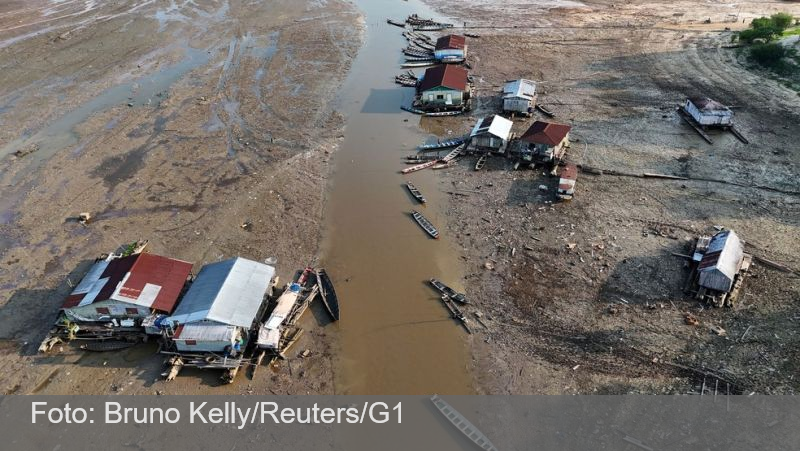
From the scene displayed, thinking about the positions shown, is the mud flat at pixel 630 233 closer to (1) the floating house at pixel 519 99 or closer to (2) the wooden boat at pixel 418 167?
(1) the floating house at pixel 519 99

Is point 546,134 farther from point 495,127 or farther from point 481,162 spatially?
point 481,162

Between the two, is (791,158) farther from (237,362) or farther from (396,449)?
(237,362)

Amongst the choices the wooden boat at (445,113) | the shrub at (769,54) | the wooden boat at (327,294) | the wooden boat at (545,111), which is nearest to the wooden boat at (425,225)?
the wooden boat at (327,294)

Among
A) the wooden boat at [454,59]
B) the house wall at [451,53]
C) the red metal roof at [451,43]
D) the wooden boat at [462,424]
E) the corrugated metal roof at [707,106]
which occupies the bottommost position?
the wooden boat at [462,424]

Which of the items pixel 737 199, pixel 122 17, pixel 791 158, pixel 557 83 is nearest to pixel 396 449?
pixel 737 199

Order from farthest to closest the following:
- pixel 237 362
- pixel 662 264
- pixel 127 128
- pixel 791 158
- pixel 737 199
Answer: pixel 127 128 < pixel 791 158 < pixel 737 199 < pixel 662 264 < pixel 237 362

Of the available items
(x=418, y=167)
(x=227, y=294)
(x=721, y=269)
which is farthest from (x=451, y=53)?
(x=227, y=294)

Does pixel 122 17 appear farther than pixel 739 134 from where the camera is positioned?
Yes
